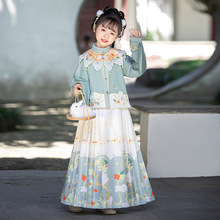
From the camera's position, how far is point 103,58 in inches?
Answer: 184

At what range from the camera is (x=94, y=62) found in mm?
4660

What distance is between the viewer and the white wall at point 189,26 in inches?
982

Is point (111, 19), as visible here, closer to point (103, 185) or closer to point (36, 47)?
point (103, 185)

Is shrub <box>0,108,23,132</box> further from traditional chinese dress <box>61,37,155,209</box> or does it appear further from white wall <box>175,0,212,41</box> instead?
white wall <box>175,0,212,41</box>

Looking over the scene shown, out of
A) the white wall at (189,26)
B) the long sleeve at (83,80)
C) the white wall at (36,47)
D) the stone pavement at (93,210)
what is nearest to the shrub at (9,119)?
the white wall at (36,47)

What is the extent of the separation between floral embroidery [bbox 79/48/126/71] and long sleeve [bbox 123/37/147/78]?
61 mm

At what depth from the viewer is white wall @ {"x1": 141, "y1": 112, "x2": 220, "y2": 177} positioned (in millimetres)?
5832

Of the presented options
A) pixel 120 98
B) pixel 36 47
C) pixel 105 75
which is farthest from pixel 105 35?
pixel 36 47

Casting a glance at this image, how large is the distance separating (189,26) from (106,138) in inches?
828

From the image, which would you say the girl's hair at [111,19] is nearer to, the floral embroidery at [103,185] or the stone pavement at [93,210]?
the floral embroidery at [103,185]

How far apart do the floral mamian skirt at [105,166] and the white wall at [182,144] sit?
1163mm

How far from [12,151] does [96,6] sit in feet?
55.8

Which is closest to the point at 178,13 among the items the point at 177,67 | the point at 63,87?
the point at 177,67

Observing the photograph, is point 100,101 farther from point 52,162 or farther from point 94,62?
point 52,162
